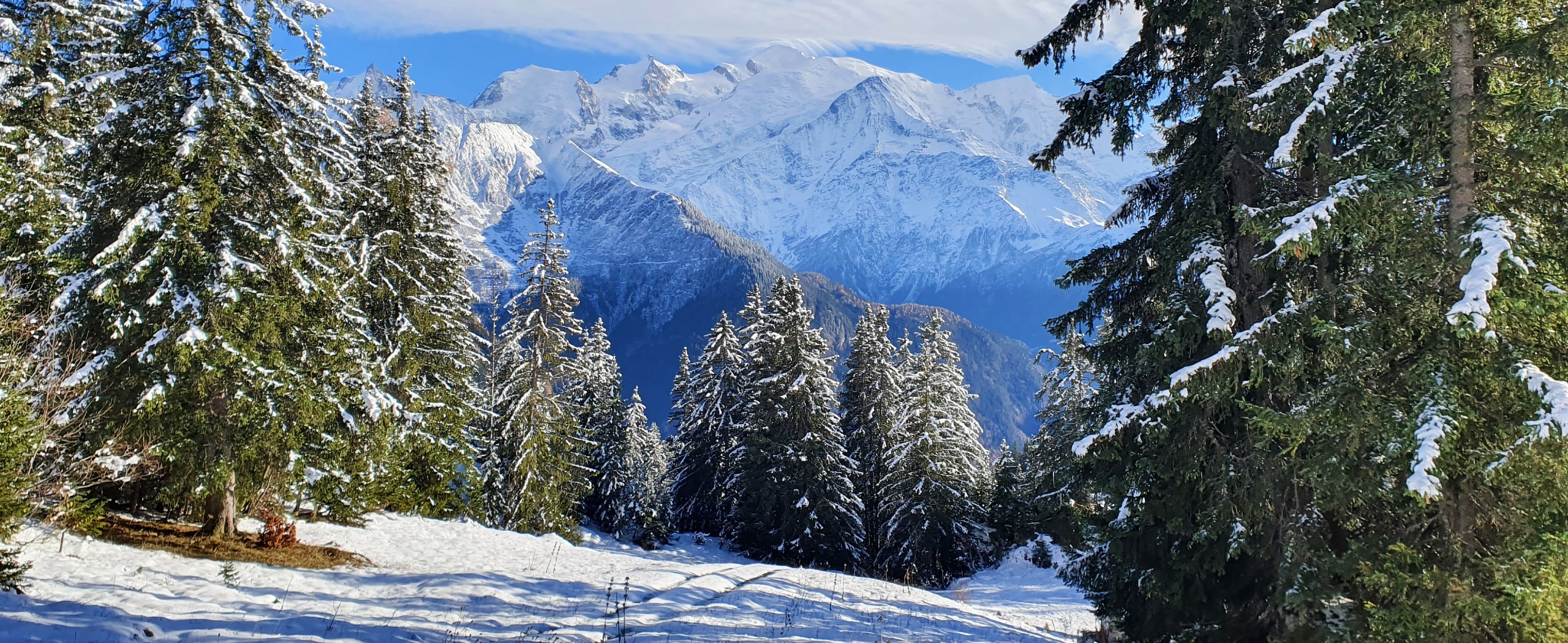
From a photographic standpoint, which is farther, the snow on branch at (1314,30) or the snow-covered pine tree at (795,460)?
the snow-covered pine tree at (795,460)

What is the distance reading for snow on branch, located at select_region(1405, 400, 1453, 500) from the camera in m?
6.14

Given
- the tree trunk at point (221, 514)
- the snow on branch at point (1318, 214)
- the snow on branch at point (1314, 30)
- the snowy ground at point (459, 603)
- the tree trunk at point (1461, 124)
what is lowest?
the snowy ground at point (459, 603)

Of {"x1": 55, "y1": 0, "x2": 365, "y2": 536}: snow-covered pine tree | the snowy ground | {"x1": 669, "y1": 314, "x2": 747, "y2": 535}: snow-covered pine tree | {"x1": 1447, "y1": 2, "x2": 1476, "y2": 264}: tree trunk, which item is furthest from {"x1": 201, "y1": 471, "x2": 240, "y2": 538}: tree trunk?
{"x1": 669, "y1": 314, "x2": 747, "y2": 535}: snow-covered pine tree

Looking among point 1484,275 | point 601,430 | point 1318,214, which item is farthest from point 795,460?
point 1484,275

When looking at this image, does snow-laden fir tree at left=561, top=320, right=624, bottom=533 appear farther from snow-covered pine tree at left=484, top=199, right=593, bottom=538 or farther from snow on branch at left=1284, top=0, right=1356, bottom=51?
snow on branch at left=1284, top=0, right=1356, bottom=51

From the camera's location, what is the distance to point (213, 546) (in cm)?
1265

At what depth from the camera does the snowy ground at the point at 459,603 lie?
7789 millimetres

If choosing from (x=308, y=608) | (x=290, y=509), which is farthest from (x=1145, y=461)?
(x=290, y=509)

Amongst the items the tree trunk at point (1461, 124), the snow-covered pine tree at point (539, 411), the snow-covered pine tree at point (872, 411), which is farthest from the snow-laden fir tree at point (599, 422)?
the tree trunk at point (1461, 124)

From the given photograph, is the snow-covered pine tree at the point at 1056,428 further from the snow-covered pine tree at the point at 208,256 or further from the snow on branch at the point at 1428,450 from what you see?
the snow-covered pine tree at the point at 208,256

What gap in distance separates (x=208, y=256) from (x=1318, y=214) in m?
15.7

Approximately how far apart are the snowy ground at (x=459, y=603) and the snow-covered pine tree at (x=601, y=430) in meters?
21.5

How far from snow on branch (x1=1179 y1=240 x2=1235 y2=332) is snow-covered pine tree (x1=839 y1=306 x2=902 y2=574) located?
23.9 m

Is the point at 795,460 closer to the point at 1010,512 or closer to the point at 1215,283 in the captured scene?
the point at 1010,512
